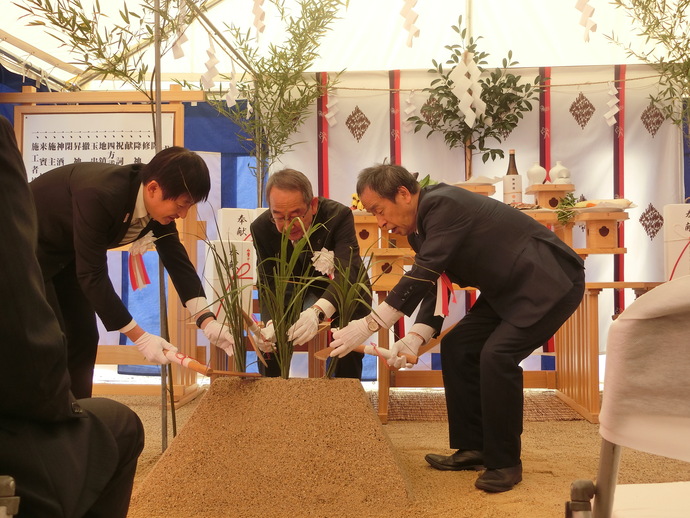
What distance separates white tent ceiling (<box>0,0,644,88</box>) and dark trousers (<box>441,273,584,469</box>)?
10.1 ft

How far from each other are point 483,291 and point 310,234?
680mm

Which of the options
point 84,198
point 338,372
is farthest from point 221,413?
point 338,372

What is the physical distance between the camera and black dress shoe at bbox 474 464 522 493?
85.9 inches

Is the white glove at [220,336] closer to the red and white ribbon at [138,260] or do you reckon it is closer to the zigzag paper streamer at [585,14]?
the red and white ribbon at [138,260]

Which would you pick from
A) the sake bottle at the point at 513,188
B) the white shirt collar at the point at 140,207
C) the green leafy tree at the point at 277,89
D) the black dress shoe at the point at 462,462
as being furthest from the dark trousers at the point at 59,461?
the sake bottle at the point at 513,188

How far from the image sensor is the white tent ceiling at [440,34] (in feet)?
16.6

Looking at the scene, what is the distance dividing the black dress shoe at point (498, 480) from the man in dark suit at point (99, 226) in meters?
0.94

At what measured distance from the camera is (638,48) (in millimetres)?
5035

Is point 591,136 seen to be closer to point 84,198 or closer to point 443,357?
point 443,357

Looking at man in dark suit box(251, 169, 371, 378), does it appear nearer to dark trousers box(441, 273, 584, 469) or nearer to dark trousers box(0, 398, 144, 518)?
dark trousers box(441, 273, 584, 469)

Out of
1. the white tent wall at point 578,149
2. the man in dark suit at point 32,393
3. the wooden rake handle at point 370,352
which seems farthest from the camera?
the white tent wall at point 578,149

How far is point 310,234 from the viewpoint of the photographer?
2.57 m

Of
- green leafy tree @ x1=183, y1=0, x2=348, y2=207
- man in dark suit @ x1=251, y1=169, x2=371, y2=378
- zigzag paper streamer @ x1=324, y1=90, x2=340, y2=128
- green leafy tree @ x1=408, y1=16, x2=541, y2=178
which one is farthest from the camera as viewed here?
zigzag paper streamer @ x1=324, y1=90, x2=340, y2=128

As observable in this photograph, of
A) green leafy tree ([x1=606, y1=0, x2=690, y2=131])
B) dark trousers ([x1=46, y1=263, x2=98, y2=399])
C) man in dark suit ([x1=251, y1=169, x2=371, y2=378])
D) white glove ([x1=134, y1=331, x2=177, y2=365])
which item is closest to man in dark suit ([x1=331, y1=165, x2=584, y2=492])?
man in dark suit ([x1=251, y1=169, x2=371, y2=378])
